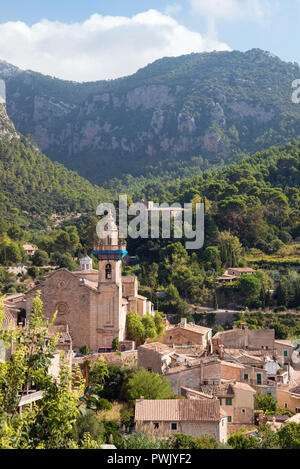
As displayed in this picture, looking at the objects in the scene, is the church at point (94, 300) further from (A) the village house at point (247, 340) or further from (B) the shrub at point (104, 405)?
(A) the village house at point (247, 340)

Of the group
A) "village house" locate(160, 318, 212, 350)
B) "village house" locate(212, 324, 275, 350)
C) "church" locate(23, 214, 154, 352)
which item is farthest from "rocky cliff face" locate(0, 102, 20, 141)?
"church" locate(23, 214, 154, 352)

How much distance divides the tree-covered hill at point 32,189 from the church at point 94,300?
156 ft

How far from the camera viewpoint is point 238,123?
164 m

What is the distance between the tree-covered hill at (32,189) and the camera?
89062mm

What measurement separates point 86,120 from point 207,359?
16147 cm

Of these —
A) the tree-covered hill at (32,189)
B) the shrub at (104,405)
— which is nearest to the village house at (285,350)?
the shrub at (104,405)

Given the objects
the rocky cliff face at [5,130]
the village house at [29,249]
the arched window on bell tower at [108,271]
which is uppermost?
the rocky cliff face at [5,130]

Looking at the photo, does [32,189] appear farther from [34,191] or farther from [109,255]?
[109,255]

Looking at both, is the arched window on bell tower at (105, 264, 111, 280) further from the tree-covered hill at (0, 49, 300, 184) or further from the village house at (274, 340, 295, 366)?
the tree-covered hill at (0, 49, 300, 184)

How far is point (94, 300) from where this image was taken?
34781mm

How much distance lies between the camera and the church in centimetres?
3441
